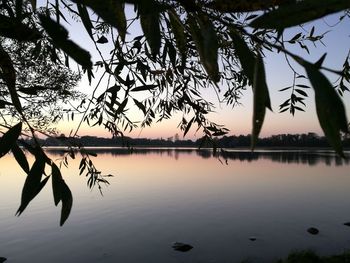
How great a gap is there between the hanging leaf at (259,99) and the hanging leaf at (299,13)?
6cm

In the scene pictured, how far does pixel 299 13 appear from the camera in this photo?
1.64 ft

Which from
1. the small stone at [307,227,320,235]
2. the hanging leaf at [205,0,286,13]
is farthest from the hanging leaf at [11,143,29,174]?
the small stone at [307,227,320,235]

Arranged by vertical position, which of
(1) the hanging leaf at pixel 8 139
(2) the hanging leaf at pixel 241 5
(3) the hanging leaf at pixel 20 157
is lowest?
(3) the hanging leaf at pixel 20 157

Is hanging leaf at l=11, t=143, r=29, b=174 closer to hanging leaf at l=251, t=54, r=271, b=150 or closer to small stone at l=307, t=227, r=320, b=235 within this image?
hanging leaf at l=251, t=54, r=271, b=150

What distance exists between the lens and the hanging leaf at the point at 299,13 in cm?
48

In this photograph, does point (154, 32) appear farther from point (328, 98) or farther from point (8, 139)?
point (8, 139)

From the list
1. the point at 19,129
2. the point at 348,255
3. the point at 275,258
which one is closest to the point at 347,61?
the point at 19,129

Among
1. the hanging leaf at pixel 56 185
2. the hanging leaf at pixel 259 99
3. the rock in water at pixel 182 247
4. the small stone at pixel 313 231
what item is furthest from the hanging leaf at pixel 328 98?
the small stone at pixel 313 231

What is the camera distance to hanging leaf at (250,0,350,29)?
0.48 meters

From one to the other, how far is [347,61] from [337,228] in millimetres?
21449

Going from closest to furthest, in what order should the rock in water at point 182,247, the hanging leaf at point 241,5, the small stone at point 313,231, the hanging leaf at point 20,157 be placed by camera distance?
1. the hanging leaf at point 241,5
2. the hanging leaf at point 20,157
3. the rock in water at point 182,247
4. the small stone at point 313,231

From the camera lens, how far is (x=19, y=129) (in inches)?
46.8

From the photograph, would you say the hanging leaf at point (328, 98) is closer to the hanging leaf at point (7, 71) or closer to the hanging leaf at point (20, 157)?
the hanging leaf at point (7, 71)

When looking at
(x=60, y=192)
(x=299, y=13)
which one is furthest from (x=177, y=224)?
(x=299, y=13)
